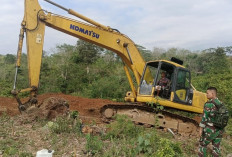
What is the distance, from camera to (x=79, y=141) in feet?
19.1

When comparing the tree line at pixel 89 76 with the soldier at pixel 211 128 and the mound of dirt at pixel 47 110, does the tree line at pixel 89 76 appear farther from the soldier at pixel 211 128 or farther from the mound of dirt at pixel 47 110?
the mound of dirt at pixel 47 110

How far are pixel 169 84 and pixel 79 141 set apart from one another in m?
3.92

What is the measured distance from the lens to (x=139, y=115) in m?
8.54

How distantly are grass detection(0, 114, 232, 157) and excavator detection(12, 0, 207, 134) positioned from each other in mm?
1353

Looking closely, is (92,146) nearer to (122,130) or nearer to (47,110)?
(122,130)

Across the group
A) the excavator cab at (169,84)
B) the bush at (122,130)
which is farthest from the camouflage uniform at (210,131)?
the excavator cab at (169,84)

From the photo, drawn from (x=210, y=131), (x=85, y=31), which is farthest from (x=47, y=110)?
(x=210, y=131)

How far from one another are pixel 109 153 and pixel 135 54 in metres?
5.04

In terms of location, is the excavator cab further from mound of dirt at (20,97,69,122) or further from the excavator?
mound of dirt at (20,97,69,122)

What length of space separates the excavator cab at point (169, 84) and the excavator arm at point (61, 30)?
748 mm

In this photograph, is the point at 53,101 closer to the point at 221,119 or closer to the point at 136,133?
the point at 136,133

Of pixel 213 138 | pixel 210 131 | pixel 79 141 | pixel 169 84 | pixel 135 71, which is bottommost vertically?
pixel 79 141

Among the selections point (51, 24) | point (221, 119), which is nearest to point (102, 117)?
point (51, 24)

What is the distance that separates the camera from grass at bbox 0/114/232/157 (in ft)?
16.5
